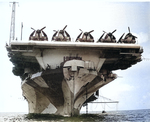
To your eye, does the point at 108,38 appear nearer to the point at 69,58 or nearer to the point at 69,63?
the point at 69,58

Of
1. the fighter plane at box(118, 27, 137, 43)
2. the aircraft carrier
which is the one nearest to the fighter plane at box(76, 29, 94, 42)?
the aircraft carrier

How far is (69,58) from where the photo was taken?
20.5 meters

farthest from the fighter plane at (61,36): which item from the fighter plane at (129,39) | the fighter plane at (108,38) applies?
the fighter plane at (129,39)

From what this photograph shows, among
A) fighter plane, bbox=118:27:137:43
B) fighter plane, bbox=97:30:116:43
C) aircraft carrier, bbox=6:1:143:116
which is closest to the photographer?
aircraft carrier, bbox=6:1:143:116

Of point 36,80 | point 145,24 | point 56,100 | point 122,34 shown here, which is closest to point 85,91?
point 56,100

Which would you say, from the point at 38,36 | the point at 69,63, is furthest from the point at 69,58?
the point at 38,36

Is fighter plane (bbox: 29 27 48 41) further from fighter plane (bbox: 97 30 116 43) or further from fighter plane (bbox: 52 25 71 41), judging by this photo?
fighter plane (bbox: 97 30 116 43)

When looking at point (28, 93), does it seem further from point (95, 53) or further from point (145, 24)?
point (145, 24)

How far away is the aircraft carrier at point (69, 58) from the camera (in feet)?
65.0

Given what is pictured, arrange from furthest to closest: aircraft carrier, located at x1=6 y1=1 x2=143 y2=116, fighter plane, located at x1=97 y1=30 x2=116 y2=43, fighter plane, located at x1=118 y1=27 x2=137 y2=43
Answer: fighter plane, located at x1=118 y1=27 x2=137 y2=43 → fighter plane, located at x1=97 y1=30 x2=116 y2=43 → aircraft carrier, located at x1=6 y1=1 x2=143 y2=116

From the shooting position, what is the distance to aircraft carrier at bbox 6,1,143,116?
19.8 meters

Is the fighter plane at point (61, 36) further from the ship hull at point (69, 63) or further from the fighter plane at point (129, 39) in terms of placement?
the fighter plane at point (129, 39)

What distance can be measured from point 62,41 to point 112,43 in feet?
12.5

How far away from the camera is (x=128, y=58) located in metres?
22.0
